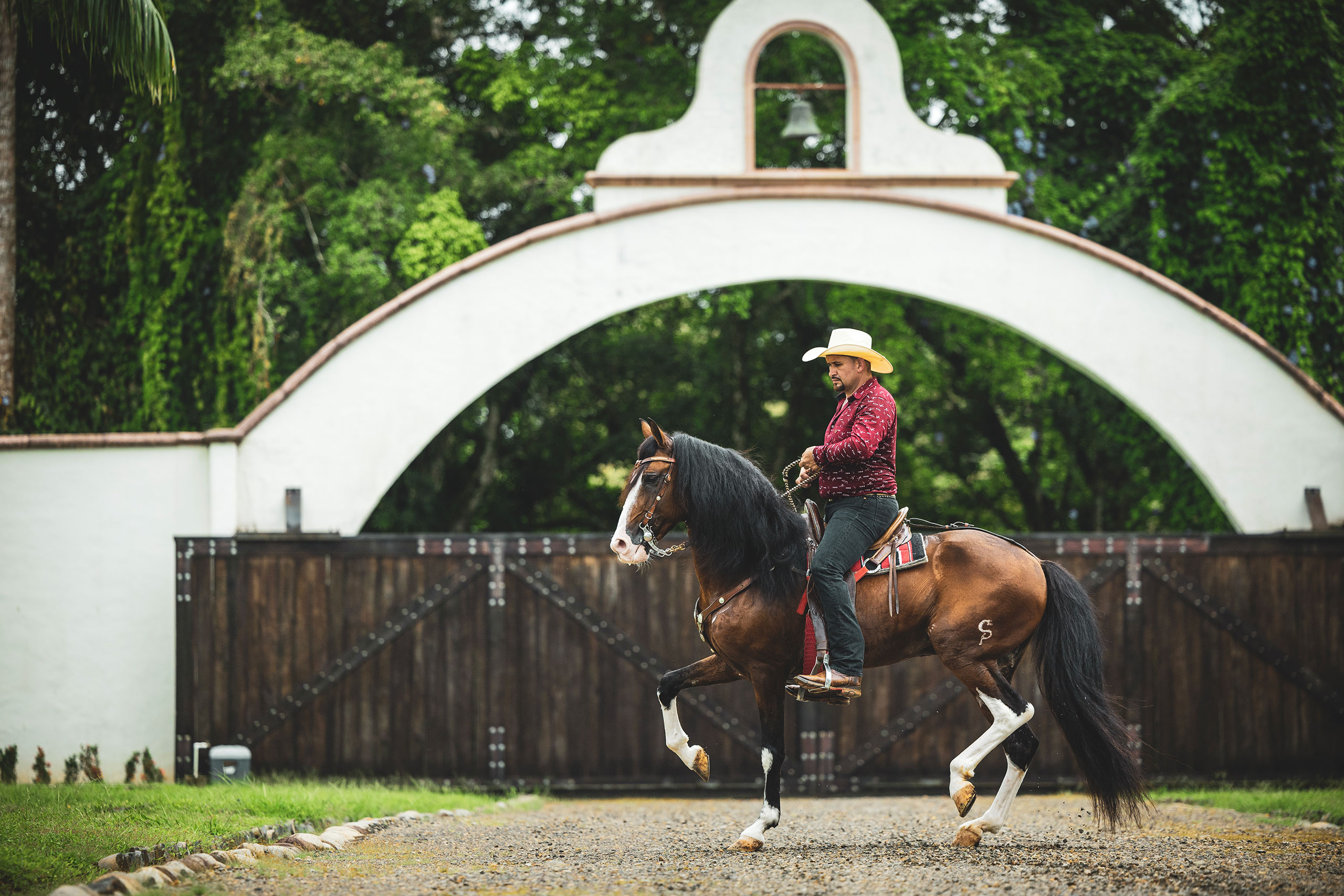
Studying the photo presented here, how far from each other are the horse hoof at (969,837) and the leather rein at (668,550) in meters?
1.67

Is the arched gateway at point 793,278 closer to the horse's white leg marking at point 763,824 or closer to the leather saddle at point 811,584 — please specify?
the leather saddle at point 811,584

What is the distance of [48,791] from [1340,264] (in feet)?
45.4

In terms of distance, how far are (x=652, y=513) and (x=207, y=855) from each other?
2.76 m

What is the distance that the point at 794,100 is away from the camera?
16.6m

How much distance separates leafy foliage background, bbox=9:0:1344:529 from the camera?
14.5 metres

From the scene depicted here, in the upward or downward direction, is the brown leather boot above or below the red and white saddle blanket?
below

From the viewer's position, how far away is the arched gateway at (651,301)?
10.8 m

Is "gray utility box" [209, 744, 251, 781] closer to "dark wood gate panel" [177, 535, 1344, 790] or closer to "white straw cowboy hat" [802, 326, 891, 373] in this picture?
"dark wood gate panel" [177, 535, 1344, 790]

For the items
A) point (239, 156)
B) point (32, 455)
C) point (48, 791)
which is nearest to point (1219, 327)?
point (48, 791)

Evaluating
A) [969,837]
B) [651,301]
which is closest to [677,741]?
[969,837]

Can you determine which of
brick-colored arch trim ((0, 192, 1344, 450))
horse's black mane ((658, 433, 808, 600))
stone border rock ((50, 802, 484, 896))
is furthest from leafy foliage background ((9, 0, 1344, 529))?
stone border rock ((50, 802, 484, 896))

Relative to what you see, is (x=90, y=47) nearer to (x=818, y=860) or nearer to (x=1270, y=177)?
(x=818, y=860)

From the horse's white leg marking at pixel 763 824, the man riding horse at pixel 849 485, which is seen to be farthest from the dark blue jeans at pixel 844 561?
the horse's white leg marking at pixel 763 824

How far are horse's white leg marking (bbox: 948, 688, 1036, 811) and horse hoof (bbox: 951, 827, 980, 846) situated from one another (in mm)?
299
